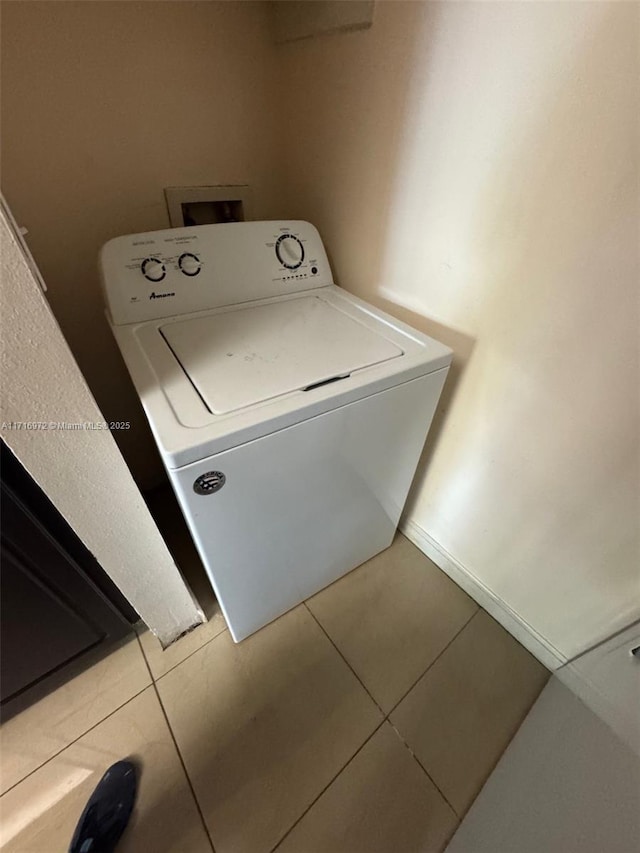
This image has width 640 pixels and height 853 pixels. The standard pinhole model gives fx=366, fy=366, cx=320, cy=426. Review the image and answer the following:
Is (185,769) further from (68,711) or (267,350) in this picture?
(267,350)

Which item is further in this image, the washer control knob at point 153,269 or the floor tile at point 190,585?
the floor tile at point 190,585

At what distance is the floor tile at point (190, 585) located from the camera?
1088 millimetres

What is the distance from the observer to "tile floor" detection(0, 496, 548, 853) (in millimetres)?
842

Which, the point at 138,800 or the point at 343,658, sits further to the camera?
the point at 343,658

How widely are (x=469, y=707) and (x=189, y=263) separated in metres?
1.41

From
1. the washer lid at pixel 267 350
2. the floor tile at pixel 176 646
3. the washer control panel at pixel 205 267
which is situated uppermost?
the washer control panel at pixel 205 267

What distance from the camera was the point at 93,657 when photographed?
1.07 metres

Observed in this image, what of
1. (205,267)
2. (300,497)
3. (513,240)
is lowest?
(300,497)

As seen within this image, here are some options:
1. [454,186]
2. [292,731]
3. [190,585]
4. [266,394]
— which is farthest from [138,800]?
[454,186]

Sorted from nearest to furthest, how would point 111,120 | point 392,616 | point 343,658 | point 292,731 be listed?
1. point 111,120
2. point 292,731
3. point 343,658
4. point 392,616

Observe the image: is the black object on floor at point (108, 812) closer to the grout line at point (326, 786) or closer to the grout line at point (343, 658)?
the grout line at point (326, 786)

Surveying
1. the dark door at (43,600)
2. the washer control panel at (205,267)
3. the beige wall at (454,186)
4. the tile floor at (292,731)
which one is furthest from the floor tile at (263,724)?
the washer control panel at (205,267)

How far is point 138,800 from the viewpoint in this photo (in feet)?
2.83

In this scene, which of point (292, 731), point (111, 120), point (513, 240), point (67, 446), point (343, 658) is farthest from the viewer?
point (343, 658)
